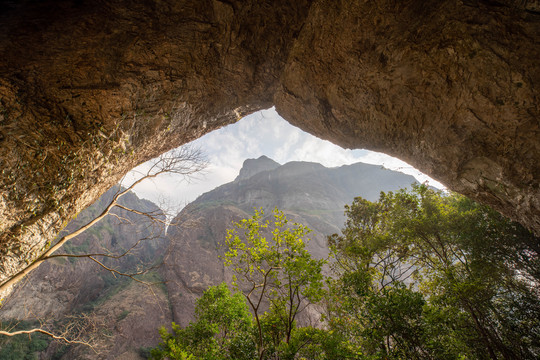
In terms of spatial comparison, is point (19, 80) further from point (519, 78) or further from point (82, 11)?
point (519, 78)

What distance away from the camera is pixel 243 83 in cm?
928

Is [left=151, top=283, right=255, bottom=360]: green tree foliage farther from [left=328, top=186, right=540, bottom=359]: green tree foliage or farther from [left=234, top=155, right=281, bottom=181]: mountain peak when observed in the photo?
[left=234, top=155, right=281, bottom=181]: mountain peak

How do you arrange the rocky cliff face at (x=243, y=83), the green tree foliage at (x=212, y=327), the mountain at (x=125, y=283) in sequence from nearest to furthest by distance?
the rocky cliff face at (x=243, y=83) → the green tree foliage at (x=212, y=327) → the mountain at (x=125, y=283)

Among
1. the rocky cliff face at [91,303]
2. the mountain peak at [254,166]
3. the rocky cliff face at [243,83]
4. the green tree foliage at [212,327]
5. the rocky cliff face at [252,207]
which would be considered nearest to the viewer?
the rocky cliff face at [243,83]

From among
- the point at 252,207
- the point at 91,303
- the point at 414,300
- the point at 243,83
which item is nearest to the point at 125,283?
the point at 91,303

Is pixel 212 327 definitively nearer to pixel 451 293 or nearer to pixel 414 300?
pixel 414 300

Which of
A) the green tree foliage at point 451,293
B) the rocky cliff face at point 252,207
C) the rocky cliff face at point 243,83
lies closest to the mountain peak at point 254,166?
the rocky cliff face at point 252,207

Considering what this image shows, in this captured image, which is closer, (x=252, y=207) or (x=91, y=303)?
(x=91, y=303)

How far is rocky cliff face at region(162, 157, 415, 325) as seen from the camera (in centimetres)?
3017

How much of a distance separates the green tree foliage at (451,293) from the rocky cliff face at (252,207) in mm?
5000

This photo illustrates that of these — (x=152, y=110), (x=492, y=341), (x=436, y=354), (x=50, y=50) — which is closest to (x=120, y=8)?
(x=50, y=50)

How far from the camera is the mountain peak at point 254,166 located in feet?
294

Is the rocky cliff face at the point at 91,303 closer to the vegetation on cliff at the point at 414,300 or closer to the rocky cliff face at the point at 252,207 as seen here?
the rocky cliff face at the point at 252,207

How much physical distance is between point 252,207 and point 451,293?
2018 inches
